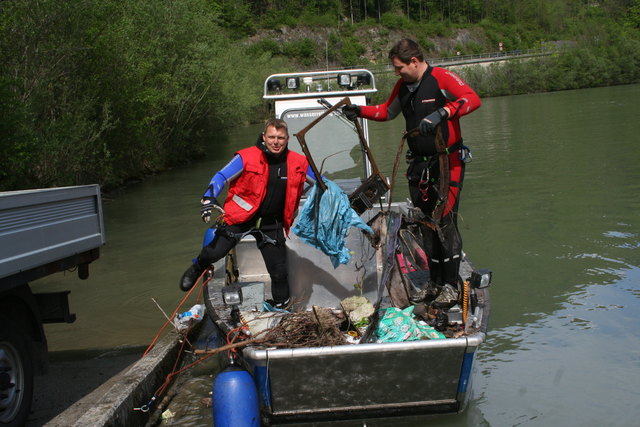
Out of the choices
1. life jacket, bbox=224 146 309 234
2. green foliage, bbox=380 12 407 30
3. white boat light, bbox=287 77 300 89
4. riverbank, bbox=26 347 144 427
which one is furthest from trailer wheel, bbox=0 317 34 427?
green foliage, bbox=380 12 407 30

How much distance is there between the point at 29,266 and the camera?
Answer: 4395mm

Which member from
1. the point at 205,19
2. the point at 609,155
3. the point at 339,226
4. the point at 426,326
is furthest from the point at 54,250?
the point at 205,19

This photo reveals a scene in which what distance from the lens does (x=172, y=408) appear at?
5461mm

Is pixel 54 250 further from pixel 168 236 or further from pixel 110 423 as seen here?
pixel 168 236

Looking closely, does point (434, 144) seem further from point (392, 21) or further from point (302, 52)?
point (392, 21)

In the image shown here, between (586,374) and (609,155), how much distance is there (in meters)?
14.0

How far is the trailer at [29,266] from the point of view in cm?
427

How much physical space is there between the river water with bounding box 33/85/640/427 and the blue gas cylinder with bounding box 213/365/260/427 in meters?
0.95

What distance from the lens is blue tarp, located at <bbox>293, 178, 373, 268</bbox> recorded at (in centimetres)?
536

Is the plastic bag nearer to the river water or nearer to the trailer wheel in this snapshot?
the river water

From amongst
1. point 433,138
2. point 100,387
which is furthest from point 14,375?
point 433,138

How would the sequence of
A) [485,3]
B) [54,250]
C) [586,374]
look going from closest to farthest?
[54,250], [586,374], [485,3]

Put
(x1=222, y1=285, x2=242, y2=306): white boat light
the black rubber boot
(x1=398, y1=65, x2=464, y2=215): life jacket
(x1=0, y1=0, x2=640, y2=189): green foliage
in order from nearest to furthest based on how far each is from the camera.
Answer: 1. (x1=222, y1=285, x2=242, y2=306): white boat light
2. (x1=398, y1=65, x2=464, y2=215): life jacket
3. the black rubber boot
4. (x1=0, y1=0, x2=640, y2=189): green foliage

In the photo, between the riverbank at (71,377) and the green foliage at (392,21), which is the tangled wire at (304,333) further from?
the green foliage at (392,21)
